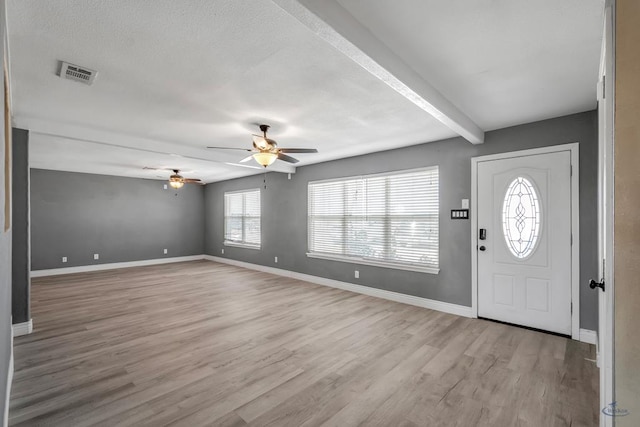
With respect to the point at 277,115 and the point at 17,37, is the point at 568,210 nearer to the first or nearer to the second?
the point at 277,115

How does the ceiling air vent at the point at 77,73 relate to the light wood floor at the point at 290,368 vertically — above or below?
above

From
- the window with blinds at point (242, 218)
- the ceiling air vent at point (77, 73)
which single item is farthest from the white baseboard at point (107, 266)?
the ceiling air vent at point (77, 73)

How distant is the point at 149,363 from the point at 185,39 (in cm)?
276

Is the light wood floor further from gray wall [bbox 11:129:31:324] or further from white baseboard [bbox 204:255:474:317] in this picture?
gray wall [bbox 11:129:31:324]

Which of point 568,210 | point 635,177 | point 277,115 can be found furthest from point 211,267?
point 635,177

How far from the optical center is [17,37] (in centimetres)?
190

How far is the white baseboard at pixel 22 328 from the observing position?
11.1 feet

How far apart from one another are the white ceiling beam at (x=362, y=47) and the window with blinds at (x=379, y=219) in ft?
6.25

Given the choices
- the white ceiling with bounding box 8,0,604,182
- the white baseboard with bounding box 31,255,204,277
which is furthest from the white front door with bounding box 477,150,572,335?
the white baseboard with bounding box 31,255,204,277

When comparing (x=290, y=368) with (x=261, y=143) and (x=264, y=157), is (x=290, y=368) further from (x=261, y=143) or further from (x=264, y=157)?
(x=261, y=143)

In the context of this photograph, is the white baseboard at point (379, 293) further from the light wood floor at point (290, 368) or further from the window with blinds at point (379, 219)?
the window with blinds at point (379, 219)

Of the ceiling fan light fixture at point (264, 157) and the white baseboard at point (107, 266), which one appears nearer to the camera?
the ceiling fan light fixture at point (264, 157)

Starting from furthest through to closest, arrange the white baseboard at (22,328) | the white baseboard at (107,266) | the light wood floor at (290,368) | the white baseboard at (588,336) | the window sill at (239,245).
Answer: the window sill at (239,245) → the white baseboard at (107,266) → the white baseboard at (22,328) → the white baseboard at (588,336) → the light wood floor at (290,368)

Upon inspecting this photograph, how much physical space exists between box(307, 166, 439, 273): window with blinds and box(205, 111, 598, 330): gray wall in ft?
0.45
